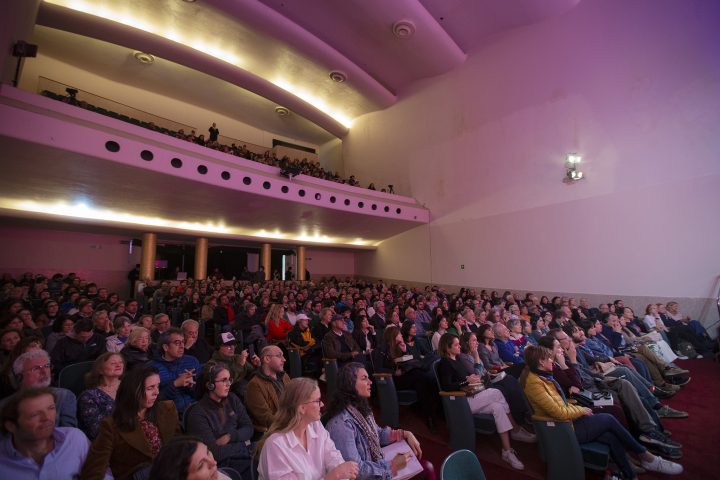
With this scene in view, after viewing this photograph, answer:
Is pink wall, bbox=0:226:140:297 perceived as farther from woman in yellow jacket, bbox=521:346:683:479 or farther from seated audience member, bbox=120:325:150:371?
woman in yellow jacket, bbox=521:346:683:479

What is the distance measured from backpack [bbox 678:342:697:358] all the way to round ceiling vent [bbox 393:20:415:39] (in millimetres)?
10521

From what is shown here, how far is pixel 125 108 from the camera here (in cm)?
1106

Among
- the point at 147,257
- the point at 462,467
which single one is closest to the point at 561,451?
the point at 462,467

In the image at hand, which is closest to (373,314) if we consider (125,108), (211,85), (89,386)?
(89,386)

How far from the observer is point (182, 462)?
1102 mm

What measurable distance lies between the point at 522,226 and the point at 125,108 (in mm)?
12668

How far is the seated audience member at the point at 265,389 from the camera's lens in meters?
2.39

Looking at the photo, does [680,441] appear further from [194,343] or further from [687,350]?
[194,343]

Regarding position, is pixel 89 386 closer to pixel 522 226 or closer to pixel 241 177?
pixel 241 177

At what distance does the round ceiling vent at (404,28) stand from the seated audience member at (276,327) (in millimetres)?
9851

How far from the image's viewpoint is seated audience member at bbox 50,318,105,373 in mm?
3025

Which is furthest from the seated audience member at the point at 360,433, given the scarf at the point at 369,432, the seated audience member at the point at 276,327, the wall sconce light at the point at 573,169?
the wall sconce light at the point at 573,169

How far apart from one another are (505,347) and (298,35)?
11.4 meters

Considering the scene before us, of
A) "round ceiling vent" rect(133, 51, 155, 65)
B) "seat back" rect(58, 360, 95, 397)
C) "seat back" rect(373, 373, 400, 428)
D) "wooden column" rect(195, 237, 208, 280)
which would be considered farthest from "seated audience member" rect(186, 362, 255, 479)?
"round ceiling vent" rect(133, 51, 155, 65)
